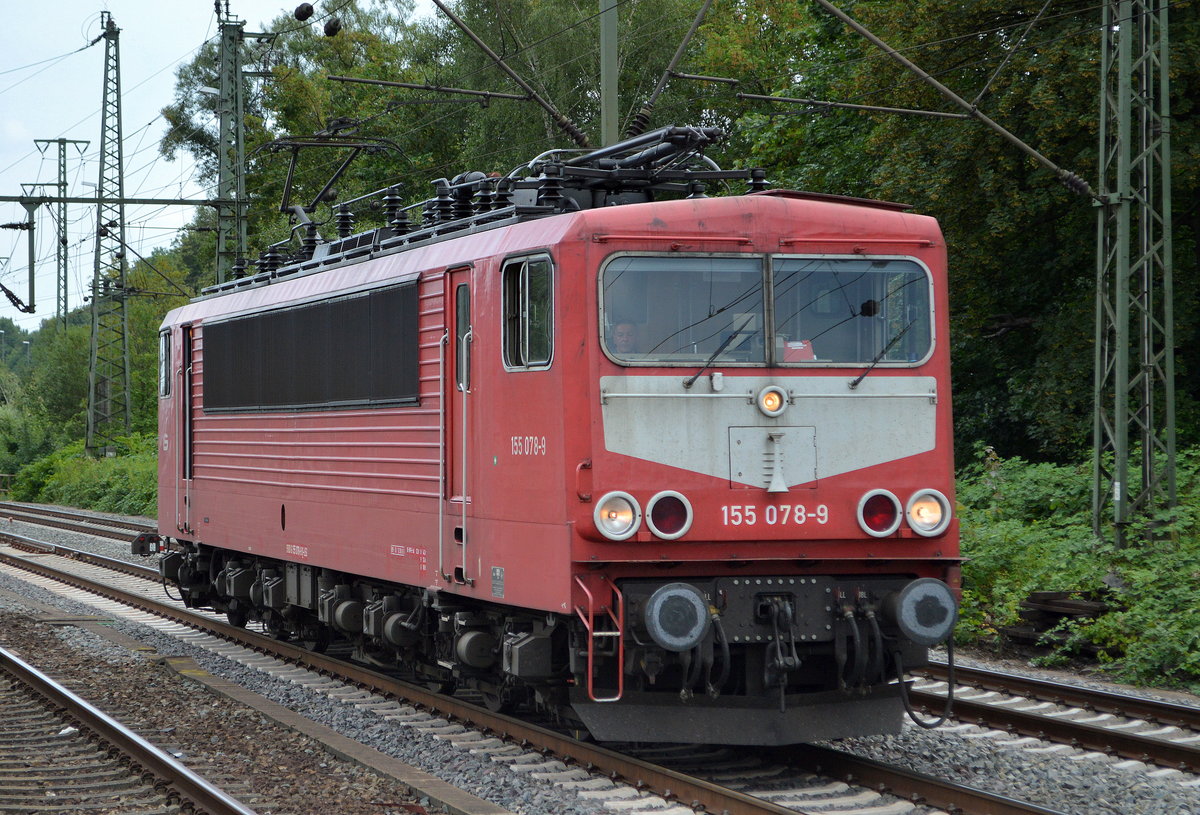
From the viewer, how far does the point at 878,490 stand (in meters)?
8.09

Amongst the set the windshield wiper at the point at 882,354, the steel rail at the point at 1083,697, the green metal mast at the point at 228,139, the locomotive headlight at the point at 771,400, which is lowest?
the steel rail at the point at 1083,697

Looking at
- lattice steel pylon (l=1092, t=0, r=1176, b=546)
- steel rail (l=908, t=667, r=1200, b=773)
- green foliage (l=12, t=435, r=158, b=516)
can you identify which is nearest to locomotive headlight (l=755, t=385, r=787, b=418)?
steel rail (l=908, t=667, r=1200, b=773)

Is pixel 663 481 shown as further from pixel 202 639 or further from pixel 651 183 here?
pixel 202 639

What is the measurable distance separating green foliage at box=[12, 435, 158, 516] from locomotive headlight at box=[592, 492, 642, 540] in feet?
96.9

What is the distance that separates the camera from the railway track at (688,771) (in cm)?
719

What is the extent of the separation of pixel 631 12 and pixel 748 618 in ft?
111

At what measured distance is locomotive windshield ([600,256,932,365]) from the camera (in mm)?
7989

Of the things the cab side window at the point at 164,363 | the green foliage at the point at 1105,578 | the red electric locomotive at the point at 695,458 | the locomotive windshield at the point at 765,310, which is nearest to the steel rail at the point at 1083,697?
the red electric locomotive at the point at 695,458

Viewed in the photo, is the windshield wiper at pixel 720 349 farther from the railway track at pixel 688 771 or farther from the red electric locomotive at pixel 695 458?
the railway track at pixel 688 771

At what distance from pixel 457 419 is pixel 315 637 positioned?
4.87 meters

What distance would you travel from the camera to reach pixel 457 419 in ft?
30.1

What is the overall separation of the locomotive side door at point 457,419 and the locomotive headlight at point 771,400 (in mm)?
1944

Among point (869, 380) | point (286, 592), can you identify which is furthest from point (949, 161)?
point (869, 380)

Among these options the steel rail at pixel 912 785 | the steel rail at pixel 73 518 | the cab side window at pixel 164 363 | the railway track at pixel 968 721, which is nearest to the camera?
the steel rail at pixel 912 785
